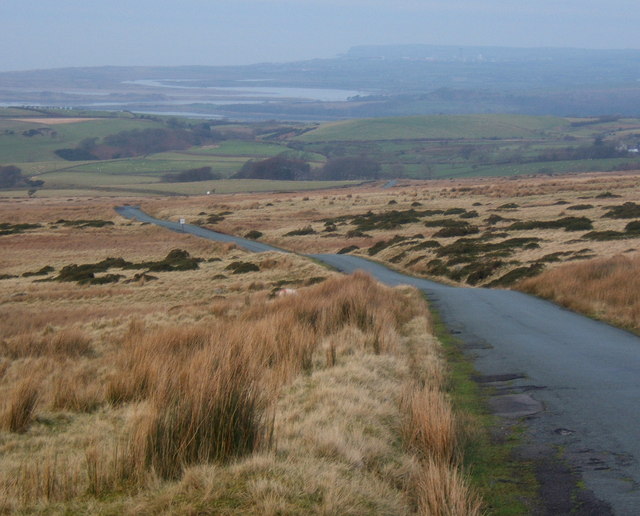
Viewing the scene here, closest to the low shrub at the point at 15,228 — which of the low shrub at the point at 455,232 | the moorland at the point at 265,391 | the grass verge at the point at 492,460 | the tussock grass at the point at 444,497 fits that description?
the moorland at the point at 265,391

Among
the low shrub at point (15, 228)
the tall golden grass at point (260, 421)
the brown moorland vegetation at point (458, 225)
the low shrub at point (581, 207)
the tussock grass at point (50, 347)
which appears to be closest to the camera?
the tall golden grass at point (260, 421)

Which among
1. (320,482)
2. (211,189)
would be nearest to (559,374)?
(320,482)

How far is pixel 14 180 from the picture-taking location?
532 ft

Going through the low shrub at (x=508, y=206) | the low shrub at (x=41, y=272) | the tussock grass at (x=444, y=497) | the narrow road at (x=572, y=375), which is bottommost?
the low shrub at (x=41, y=272)

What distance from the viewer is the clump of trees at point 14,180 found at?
6200 inches

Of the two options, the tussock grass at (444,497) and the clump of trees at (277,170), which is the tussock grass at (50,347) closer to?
the tussock grass at (444,497)

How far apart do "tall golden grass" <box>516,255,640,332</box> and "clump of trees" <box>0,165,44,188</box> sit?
145 metres

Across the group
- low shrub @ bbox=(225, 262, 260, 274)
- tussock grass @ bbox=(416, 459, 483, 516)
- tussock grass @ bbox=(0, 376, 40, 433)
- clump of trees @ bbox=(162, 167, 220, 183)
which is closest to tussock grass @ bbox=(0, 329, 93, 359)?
tussock grass @ bbox=(0, 376, 40, 433)

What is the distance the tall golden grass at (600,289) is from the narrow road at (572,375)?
508 mm

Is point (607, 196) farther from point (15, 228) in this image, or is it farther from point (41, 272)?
point (15, 228)

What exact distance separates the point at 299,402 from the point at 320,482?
9.95ft

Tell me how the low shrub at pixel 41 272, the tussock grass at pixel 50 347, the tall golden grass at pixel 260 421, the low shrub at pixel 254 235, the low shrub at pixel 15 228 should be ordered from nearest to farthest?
the tall golden grass at pixel 260 421 < the tussock grass at pixel 50 347 < the low shrub at pixel 41 272 < the low shrub at pixel 254 235 < the low shrub at pixel 15 228

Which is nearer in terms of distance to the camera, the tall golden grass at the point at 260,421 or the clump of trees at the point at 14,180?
the tall golden grass at the point at 260,421

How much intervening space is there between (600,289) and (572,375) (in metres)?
10.0
